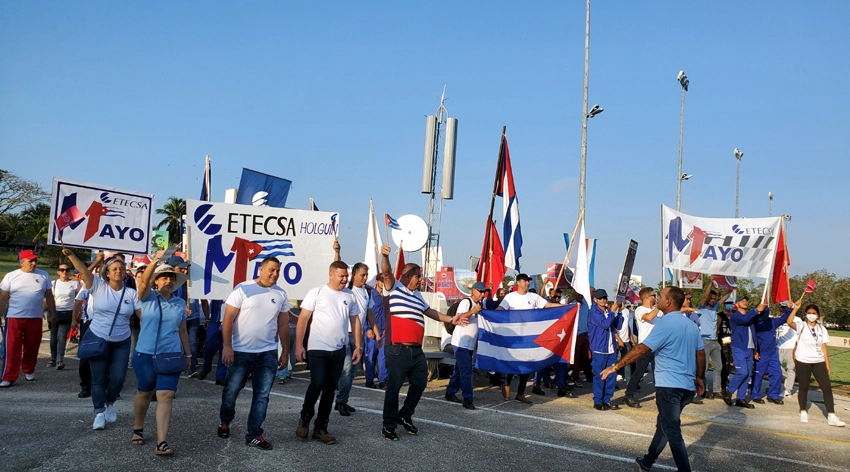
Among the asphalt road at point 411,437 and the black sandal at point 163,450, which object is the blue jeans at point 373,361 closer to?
the asphalt road at point 411,437

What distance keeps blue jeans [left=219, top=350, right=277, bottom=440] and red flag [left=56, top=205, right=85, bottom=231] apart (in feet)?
16.3

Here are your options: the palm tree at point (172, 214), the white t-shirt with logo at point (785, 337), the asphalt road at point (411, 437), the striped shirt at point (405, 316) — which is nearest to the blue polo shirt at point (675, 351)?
the asphalt road at point (411, 437)

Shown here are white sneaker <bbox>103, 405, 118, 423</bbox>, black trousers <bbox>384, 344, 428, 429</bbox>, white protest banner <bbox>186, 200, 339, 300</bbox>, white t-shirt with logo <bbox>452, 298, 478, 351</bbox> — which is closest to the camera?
white sneaker <bbox>103, 405, 118, 423</bbox>

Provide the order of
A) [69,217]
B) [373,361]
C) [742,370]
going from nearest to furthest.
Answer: [69,217] < [373,361] < [742,370]

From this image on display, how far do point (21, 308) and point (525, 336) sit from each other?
769cm

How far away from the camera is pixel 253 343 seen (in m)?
6.31

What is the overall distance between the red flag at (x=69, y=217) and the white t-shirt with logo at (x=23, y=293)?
0.80 m

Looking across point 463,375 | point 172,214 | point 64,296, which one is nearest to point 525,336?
point 463,375

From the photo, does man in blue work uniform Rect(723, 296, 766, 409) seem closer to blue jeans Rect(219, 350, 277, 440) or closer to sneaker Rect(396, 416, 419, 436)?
sneaker Rect(396, 416, 419, 436)

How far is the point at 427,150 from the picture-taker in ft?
86.4

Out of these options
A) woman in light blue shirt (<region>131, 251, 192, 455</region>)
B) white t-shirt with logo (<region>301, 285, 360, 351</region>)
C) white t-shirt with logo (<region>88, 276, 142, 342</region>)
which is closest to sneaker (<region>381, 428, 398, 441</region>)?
white t-shirt with logo (<region>301, 285, 360, 351</region>)

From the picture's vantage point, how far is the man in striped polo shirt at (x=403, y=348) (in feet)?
22.9

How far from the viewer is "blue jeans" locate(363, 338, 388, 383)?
10.9 meters

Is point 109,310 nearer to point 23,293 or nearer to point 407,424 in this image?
point 23,293
